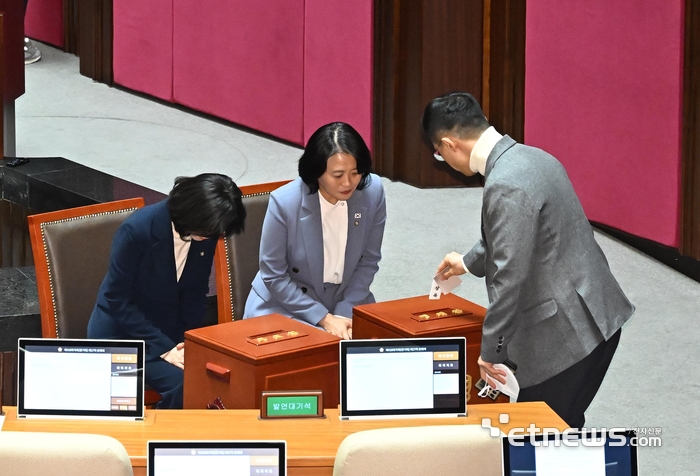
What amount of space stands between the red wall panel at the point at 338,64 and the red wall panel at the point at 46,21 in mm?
4329

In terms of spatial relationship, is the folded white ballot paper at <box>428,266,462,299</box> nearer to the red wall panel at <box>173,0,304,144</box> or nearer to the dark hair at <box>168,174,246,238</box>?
the dark hair at <box>168,174,246,238</box>

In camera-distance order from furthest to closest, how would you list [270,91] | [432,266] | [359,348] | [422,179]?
[270,91]
[422,179]
[432,266]
[359,348]

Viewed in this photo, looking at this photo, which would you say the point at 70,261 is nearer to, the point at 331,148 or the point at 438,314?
the point at 331,148

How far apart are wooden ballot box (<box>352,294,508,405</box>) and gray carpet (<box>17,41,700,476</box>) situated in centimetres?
102

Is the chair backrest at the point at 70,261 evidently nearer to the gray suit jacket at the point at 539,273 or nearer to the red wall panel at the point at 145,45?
the gray suit jacket at the point at 539,273

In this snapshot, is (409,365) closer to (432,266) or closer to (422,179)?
(432,266)

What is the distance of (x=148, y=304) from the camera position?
150 inches

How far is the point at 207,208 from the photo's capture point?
347cm

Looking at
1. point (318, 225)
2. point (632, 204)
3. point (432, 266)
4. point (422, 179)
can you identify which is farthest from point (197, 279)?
point (422, 179)

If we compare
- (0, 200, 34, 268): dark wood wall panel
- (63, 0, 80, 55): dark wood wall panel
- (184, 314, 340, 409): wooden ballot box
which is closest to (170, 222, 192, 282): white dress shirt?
(184, 314, 340, 409): wooden ballot box

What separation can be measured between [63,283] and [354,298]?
0.96 metres

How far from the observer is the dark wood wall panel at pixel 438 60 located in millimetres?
7180

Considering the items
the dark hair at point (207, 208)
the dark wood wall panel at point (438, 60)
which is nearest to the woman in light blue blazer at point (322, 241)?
the dark hair at point (207, 208)

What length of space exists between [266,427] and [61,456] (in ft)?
1.93
